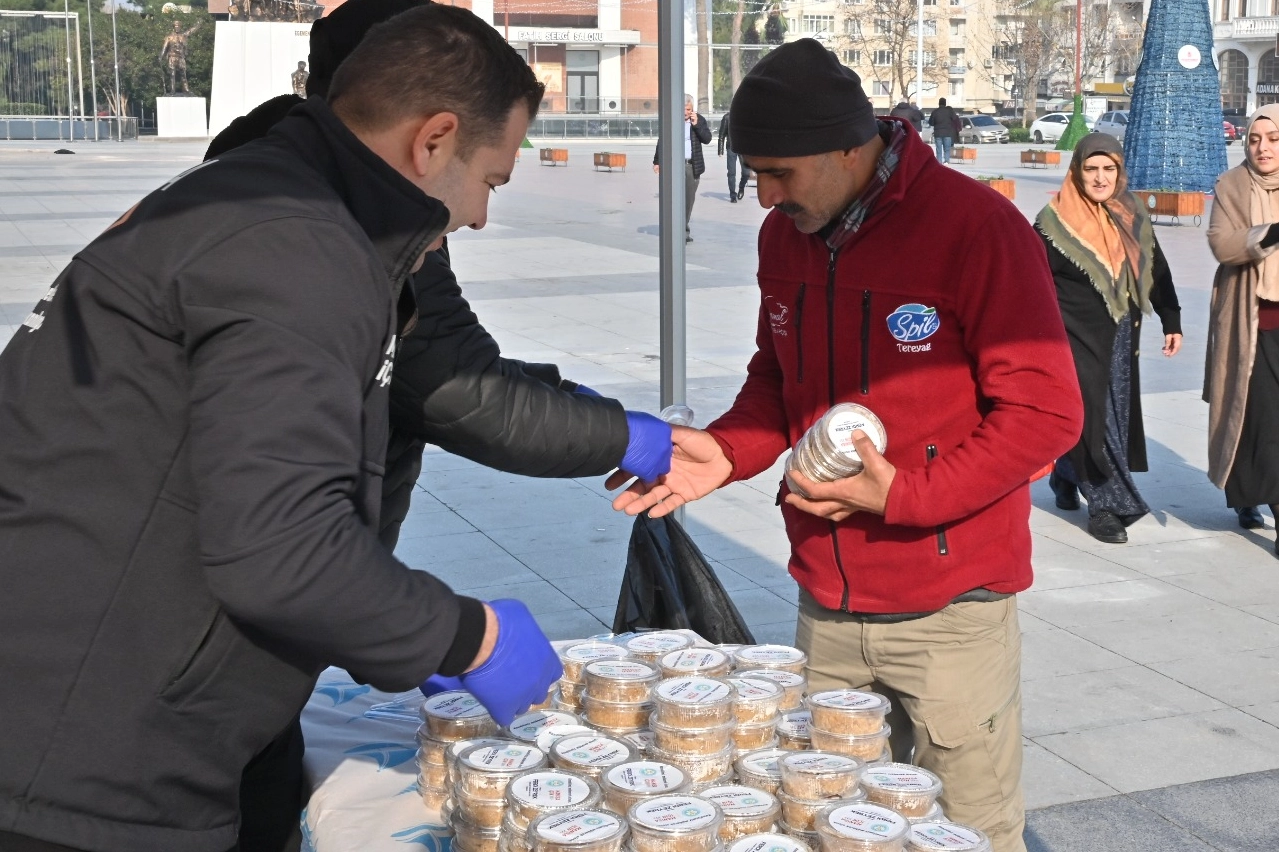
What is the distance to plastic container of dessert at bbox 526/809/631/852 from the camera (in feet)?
6.15

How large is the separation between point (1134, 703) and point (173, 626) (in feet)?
12.5

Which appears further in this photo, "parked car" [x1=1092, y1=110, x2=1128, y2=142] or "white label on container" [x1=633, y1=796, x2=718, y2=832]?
"parked car" [x1=1092, y1=110, x2=1128, y2=142]

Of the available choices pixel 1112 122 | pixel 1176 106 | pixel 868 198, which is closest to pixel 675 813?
pixel 868 198

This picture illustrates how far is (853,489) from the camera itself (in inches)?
96.0

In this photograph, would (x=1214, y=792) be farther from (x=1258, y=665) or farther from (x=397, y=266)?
(x=397, y=266)

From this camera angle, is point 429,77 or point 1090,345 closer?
point 429,77

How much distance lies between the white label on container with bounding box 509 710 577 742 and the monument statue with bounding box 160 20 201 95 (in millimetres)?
65937

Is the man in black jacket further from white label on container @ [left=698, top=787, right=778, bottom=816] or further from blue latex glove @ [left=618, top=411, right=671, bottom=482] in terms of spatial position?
blue latex glove @ [left=618, top=411, right=671, bottom=482]

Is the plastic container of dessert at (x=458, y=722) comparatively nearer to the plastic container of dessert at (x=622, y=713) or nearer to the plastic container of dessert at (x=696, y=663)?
the plastic container of dessert at (x=622, y=713)

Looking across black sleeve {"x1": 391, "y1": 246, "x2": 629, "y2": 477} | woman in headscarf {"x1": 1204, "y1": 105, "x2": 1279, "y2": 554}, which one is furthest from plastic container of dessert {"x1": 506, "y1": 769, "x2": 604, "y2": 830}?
woman in headscarf {"x1": 1204, "y1": 105, "x2": 1279, "y2": 554}

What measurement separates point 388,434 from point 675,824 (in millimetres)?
754

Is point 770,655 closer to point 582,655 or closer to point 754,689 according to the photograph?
point 754,689

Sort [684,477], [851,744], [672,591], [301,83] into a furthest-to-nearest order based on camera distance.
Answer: [301,83]
[672,591]
[684,477]
[851,744]

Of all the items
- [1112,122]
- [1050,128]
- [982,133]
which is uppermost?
[1050,128]
